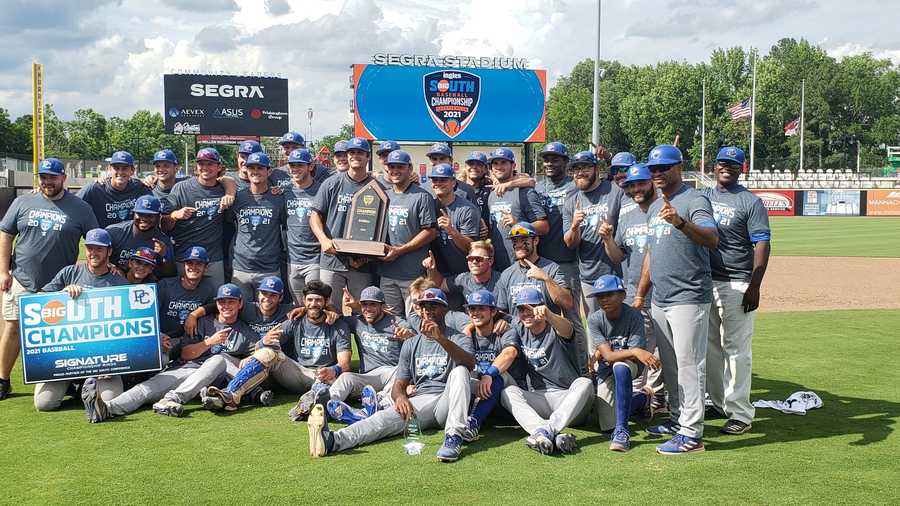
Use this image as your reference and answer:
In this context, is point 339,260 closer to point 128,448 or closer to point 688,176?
point 128,448

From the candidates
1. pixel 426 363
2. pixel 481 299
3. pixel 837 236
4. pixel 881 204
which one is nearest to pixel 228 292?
pixel 426 363

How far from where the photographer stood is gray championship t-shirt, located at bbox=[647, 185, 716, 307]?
20.1 ft

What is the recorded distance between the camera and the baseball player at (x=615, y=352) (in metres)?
6.35

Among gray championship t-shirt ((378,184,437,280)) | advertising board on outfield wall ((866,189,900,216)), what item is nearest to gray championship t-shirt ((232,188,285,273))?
gray championship t-shirt ((378,184,437,280))

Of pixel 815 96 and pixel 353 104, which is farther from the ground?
pixel 815 96

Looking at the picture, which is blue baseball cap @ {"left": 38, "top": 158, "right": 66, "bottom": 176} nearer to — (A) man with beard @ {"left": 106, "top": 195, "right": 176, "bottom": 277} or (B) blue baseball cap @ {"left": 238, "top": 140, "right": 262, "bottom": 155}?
(A) man with beard @ {"left": 106, "top": 195, "right": 176, "bottom": 277}

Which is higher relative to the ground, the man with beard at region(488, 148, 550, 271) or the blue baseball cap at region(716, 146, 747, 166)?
the blue baseball cap at region(716, 146, 747, 166)

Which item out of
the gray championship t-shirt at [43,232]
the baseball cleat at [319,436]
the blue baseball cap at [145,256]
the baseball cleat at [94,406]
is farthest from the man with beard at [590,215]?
the gray championship t-shirt at [43,232]

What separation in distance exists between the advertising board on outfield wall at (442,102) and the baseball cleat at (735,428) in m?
Result: 29.7

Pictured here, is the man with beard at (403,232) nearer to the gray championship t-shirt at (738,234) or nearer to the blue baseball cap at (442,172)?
the blue baseball cap at (442,172)

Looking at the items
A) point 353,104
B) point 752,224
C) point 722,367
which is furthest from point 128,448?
point 353,104

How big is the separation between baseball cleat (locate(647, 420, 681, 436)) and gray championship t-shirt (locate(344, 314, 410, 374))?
94.1 inches

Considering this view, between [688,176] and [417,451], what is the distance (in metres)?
57.4

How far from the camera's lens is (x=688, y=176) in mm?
60094
